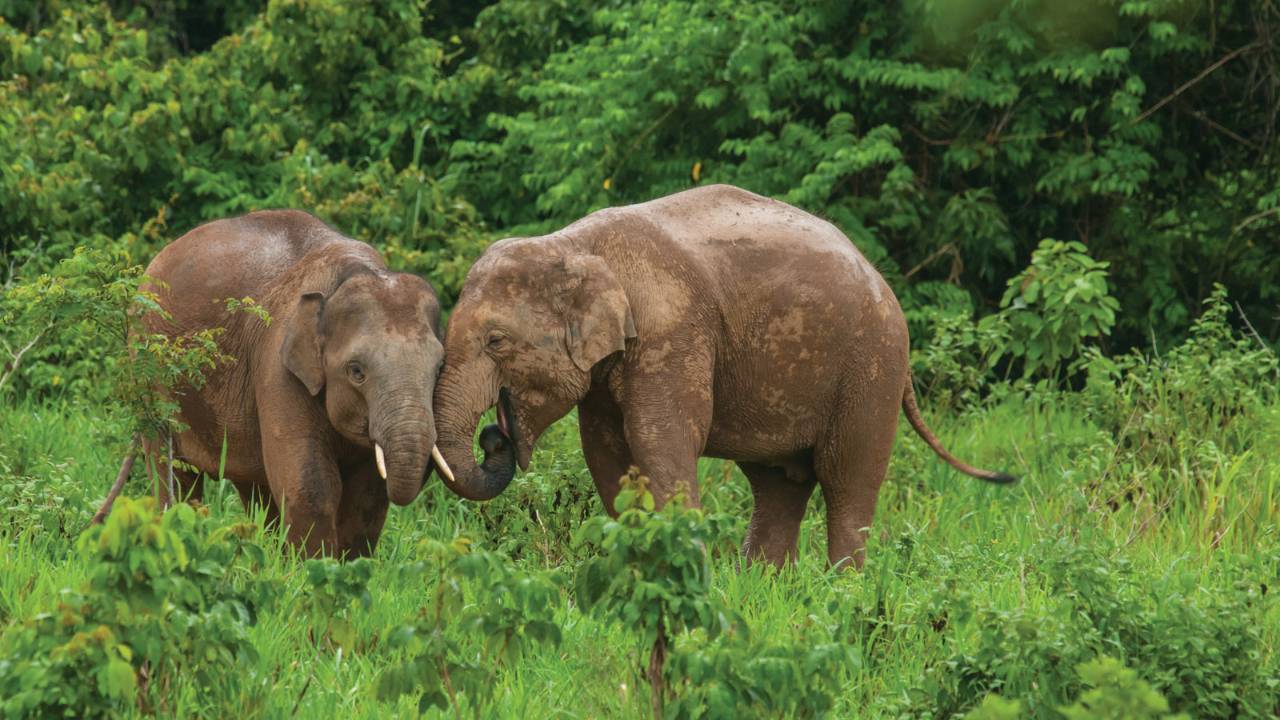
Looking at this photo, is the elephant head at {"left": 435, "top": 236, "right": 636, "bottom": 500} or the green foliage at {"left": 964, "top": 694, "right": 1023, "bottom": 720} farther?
the elephant head at {"left": 435, "top": 236, "right": 636, "bottom": 500}

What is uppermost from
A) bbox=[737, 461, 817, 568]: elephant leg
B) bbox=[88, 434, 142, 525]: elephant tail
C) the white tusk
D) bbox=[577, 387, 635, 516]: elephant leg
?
the white tusk

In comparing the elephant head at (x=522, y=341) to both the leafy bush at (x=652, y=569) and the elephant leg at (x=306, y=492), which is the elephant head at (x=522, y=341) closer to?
the elephant leg at (x=306, y=492)

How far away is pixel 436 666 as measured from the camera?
4.31m

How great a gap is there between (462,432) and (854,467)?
1.57m

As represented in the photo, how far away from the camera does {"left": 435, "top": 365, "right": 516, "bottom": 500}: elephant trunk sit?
575cm

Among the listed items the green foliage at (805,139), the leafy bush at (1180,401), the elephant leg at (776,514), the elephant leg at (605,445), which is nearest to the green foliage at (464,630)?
the elephant leg at (605,445)

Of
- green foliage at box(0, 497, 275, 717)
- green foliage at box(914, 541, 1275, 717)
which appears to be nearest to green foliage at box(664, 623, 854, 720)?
green foliage at box(914, 541, 1275, 717)

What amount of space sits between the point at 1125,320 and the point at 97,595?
8099mm

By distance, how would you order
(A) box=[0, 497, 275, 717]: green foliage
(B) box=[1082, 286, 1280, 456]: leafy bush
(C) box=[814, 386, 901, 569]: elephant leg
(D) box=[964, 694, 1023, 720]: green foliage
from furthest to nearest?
(B) box=[1082, 286, 1280, 456]: leafy bush → (C) box=[814, 386, 901, 569]: elephant leg → (A) box=[0, 497, 275, 717]: green foliage → (D) box=[964, 694, 1023, 720]: green foliage

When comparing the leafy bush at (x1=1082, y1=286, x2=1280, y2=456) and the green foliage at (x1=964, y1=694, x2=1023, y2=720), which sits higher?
the green foliage at (x1=964, y1=694, x2=1023, y2=720)

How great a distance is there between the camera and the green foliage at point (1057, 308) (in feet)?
29.4

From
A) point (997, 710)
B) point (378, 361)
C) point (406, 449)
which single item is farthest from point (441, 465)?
point (997, 710)

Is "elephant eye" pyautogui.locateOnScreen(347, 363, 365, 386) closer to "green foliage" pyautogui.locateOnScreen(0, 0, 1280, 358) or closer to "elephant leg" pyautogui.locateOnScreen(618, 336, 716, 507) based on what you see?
"elephant leg" pyautogui.locateOnScreen(618, 336, 716, 507)

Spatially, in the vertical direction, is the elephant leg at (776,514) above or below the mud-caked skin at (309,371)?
below
